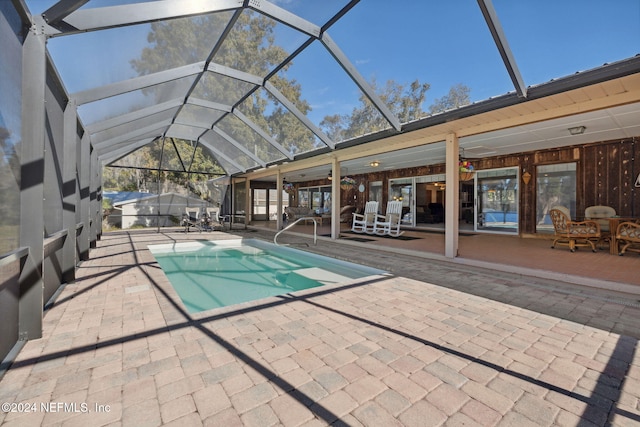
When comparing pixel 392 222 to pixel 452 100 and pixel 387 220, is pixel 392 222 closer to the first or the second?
pixel 387 220

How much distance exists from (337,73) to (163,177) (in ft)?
39.6

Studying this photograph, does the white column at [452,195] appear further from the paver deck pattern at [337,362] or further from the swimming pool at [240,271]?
the paver deck pattern at [337,362]

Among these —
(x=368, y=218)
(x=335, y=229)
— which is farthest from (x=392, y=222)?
(x=335, y=229)

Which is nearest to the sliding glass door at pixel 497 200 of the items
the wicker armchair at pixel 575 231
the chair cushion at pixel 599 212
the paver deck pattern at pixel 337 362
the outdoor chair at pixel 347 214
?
the chair cushion at pixel 599 212

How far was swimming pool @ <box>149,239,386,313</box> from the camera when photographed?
4.37 metres

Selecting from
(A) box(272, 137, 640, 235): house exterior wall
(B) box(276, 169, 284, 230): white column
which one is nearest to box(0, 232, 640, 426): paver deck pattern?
(A) box(272, 137, 640, 235): house exterior wall

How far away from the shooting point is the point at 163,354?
1988 mm

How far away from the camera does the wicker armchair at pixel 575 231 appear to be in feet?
18.3

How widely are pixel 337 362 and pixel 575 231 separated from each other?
6.44 metres

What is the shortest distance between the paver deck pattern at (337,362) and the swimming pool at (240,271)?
3.87ft

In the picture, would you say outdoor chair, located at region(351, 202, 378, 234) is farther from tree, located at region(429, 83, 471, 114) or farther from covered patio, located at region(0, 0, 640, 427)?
tree, located at region(429, 83, 471, 114)

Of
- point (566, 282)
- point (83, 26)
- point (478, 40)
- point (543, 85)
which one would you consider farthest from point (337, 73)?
point (566, 282)

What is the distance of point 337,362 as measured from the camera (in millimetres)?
1892

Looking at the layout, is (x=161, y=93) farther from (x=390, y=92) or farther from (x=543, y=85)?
(x=543, y=85)
